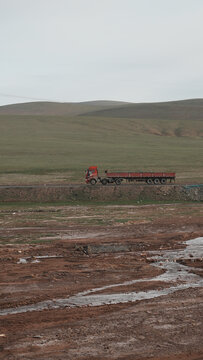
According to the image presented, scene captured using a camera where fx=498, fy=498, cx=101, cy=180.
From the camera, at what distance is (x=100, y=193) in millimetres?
51531

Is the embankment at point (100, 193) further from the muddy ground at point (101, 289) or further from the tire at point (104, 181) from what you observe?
the muddy ground at point (101, 289)

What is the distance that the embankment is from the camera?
50.0 metres

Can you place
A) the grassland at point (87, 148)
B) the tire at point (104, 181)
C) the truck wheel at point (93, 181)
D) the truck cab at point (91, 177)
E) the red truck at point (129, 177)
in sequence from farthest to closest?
the grassland at point (87, 148) < the truck cab at point (91, 177) < the truck wheel at point (93, 181) < the red truck at point (129, 177) < the tire at point (104, 181)

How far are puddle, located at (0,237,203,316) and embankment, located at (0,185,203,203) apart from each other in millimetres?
23435

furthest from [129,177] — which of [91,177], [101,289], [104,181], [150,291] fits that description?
[150,291]

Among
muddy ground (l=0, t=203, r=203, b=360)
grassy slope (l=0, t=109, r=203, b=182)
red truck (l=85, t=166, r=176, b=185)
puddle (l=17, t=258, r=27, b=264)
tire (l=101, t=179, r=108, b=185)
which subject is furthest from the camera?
grassy slope (l=0, t=109, r=203, b=182)

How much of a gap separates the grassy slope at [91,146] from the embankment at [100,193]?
936 cm

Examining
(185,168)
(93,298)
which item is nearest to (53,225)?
(93,298)

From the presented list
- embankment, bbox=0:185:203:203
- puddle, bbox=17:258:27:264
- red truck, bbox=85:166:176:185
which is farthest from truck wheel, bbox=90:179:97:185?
puddle, bbox=17:258:27:264

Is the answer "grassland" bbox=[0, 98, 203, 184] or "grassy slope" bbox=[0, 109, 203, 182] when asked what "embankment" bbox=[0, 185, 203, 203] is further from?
"grassy slope" bbox=[0, 109, 203, 182]

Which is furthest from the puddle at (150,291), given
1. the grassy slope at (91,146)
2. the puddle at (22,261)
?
the grassy slope at (91,146)

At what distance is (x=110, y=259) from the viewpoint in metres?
25.1

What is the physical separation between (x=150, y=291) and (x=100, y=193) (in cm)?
3240

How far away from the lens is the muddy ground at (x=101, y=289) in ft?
45.8
